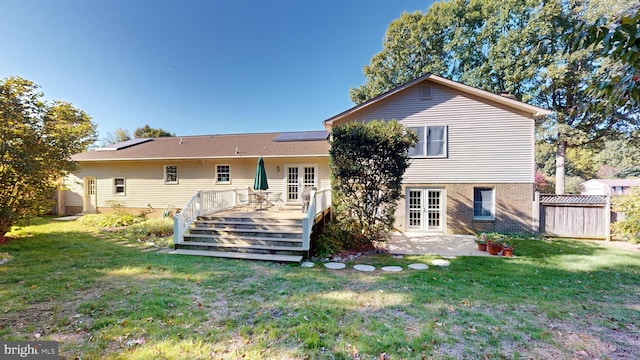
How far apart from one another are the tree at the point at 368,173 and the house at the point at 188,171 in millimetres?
4000

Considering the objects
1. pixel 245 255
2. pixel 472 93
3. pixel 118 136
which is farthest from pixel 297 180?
pixel 118 136

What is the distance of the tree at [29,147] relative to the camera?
22.6ft

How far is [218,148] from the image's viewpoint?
13.8m

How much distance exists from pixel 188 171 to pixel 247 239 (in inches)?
316

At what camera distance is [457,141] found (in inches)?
406

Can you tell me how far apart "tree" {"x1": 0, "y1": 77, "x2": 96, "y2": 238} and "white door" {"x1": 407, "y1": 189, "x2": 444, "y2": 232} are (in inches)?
505

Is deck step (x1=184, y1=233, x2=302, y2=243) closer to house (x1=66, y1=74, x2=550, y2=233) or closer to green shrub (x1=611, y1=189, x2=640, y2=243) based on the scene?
house (x1=66, y1=74, x2=550, y2=233)

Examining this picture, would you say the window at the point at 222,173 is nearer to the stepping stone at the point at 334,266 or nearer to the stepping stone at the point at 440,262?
the stepping stone at the point at 334,266

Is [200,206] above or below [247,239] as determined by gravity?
above

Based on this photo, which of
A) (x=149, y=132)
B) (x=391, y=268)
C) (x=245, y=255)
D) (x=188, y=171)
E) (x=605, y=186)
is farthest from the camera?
(x=149, y=132)

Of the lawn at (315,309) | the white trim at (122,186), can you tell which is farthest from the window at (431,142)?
the white trim at (122,186)

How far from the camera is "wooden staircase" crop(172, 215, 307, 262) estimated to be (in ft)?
22.3

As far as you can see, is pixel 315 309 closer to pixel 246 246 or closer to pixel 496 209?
pixel 246 246

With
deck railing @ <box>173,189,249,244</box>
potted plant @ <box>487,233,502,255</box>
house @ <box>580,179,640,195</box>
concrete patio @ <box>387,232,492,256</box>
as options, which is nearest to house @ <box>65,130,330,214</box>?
deck railing @ <box>173,189,249,244</box>
